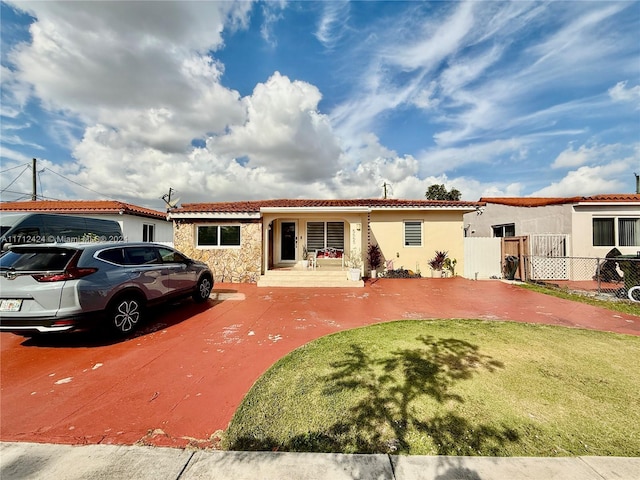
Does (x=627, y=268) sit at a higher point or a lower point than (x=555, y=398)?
higher

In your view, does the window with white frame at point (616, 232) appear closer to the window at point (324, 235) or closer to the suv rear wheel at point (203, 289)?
the window at point (324, 235)

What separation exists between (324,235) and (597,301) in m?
11.0

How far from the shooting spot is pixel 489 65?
34.4ft

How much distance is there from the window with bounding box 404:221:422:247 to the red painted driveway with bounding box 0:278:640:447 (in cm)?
503

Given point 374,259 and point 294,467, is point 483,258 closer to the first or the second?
point 374,259

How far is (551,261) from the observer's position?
1255 centimetres

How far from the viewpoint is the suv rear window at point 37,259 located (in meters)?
4.81

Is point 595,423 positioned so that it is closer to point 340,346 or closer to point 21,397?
point 340,346

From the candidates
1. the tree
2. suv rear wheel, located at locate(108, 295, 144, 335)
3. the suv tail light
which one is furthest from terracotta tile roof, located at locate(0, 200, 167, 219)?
the tree

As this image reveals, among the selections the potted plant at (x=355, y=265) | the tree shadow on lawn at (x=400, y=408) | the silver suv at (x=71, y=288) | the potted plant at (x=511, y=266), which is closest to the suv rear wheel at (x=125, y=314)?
the silver suv at (x=71, y=288)

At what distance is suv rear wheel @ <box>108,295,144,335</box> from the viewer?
17.7ft

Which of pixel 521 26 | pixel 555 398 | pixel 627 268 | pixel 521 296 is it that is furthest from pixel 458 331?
pixel 521 26

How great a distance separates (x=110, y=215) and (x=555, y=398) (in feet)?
71.1

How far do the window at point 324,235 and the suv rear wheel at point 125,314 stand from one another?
9.73 metres
